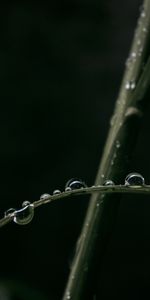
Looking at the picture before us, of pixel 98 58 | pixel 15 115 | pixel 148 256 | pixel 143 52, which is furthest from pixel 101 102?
pixel 143 52

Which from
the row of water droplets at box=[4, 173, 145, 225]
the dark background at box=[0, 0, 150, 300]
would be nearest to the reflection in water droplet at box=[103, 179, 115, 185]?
the row of water droplets at box=[4, 173, 145, 225]

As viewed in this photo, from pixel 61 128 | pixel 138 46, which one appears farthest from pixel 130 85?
pixel 61 128

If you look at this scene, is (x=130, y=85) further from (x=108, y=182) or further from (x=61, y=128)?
(x=61, y=128)

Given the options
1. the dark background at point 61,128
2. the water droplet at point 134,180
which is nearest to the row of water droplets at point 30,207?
the water droplet at point 134,180

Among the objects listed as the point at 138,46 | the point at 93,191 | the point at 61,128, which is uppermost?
the point at 61,128

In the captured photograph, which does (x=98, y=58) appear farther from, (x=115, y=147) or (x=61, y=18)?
(x=115, y=147)

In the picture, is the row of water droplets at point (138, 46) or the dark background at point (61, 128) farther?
the dark background at point (61, 128)

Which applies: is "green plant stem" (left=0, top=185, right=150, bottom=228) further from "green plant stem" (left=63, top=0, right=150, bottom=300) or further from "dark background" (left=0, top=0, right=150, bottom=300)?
"dark background" (left=0, top=0, right=150, bottom=300)

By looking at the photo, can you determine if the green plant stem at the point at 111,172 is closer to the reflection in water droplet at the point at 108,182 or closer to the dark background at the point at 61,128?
the reflection in water droplet at the point at 108,182
